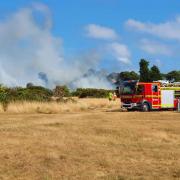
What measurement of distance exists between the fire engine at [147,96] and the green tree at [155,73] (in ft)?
117

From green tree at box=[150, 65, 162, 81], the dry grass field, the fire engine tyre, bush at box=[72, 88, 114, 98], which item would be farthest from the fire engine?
bush at box=[72, 88, 114, 98]

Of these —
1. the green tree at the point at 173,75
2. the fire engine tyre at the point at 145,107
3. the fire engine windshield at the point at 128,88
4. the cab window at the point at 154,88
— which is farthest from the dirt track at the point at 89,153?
the green tree at the point at 173,75

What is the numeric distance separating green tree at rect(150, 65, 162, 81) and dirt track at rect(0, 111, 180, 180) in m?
58.8

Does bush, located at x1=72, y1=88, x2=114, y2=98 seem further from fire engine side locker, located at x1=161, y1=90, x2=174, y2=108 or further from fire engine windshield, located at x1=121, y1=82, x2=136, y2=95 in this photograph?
fire engine windshield, located at x1=121, y1=82, x2=136, y2=95

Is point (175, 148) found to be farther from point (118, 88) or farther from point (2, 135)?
point (118, 88)

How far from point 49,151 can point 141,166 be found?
3383 mm

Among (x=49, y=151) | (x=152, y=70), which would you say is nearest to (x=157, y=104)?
(x=49, y=151)

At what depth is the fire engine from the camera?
4400 centimetres

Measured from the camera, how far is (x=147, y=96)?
44.2 m

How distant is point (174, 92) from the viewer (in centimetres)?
4625

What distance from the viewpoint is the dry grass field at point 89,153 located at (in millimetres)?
13156

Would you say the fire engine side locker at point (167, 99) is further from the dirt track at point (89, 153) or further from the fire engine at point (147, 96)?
the dirt track at point (89, 153)

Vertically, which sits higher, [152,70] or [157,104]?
[152,70]

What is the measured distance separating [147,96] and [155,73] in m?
38.6
